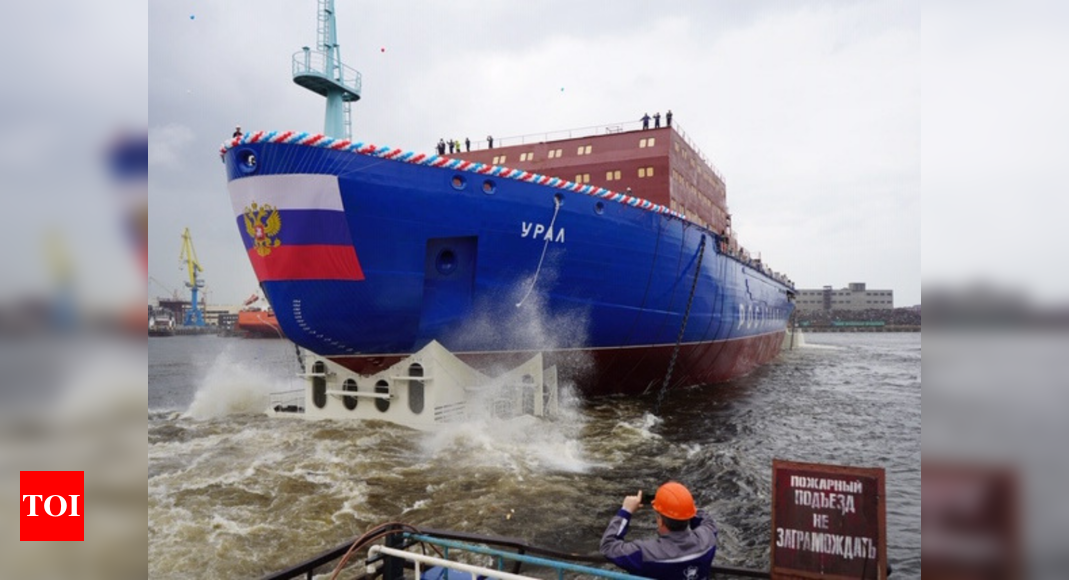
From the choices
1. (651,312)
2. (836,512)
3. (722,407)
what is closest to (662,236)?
(651,312)

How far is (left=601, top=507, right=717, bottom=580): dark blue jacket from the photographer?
11.2 ft

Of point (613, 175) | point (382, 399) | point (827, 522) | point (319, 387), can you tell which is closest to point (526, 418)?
point (382, 399)

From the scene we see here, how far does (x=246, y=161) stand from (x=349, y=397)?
17.4 ft

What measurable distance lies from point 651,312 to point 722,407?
12.1 ft

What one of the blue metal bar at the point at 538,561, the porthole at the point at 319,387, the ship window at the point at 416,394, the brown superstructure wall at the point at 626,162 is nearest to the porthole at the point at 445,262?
the ship window at the point at 416,394

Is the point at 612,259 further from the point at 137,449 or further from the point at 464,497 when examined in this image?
the point at 137,449

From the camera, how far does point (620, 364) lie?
1686 cm

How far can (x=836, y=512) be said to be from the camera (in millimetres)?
3736

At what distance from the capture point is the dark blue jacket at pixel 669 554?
342 cm

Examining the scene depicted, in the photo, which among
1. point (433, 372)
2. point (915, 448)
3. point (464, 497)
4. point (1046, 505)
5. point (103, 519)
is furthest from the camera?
point (915, 448)

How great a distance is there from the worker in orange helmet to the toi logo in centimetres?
253

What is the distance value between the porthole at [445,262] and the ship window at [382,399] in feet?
8.66

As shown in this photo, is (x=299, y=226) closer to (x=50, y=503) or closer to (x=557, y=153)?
(x=50, y=503)

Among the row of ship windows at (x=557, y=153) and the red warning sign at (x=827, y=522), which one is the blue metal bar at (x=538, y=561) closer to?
the red warning sign at (x=827, y=522)
